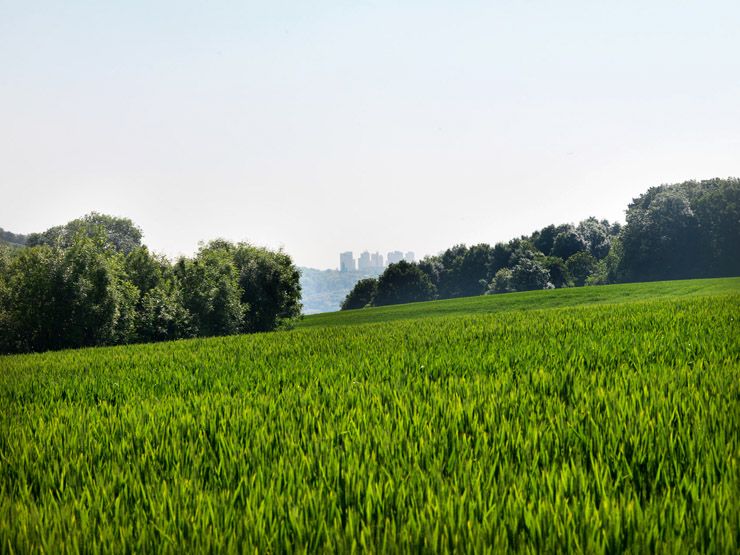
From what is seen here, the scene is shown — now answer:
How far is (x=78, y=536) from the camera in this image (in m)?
2.53

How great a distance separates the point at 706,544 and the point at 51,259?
34.6 meters

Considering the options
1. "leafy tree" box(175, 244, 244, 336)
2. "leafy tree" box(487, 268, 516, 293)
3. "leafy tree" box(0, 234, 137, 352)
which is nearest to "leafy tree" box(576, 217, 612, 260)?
"leafy tree" box(487, 268, 516, 293)

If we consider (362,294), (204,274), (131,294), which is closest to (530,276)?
(362,294)

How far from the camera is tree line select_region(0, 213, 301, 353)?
2922 cm

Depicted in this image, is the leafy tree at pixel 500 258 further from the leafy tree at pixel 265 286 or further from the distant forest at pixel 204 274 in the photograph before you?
the leafy tree at pixel 265 286

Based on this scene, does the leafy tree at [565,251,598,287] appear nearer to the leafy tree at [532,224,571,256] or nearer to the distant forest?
the distant forest

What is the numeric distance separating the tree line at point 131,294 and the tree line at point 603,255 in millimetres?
72058

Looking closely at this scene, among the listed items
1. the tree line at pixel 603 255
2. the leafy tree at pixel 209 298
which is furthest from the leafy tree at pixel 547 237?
the leafy tree at pixel 209 298

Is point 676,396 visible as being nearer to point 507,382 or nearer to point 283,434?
point 507,382

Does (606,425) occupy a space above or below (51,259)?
below

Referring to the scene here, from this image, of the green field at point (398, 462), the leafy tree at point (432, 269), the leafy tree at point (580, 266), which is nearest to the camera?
the green field at point (398, 462)

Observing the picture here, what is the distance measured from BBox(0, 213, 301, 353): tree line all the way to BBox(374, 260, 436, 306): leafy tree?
75351 millimetres

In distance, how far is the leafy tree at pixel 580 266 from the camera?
390 ft

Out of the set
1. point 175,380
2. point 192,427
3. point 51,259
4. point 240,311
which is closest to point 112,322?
point 51,259
